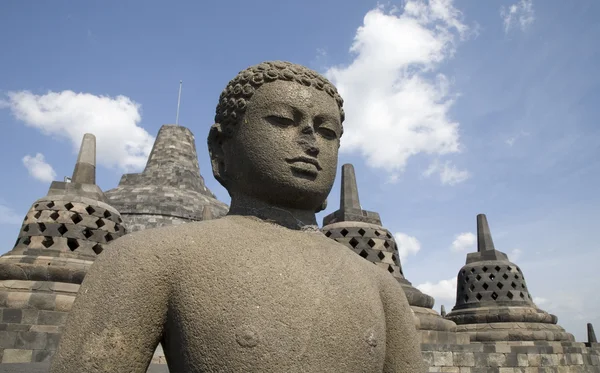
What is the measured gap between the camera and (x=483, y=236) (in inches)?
504

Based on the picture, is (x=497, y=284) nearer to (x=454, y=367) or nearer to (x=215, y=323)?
(x=454, y=367)

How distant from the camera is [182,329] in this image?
1812mm

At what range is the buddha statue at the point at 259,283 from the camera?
1.76 metres

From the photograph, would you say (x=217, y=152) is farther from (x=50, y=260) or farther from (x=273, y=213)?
(x=50, y=260)

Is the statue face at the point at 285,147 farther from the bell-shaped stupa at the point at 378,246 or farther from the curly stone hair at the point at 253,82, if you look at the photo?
the bell-shaped stupa at the point at 378,246

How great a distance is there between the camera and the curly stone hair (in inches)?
93.2

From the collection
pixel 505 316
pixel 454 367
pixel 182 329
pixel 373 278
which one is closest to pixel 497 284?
pixel 505 316

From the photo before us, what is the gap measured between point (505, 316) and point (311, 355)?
10.9 m

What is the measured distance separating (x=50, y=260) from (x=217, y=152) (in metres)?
6.07

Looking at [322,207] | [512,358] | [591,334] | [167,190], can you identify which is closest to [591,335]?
[591,334]

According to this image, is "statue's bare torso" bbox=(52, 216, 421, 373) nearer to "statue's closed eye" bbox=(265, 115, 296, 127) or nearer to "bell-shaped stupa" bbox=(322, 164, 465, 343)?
"statue's closed eye" bbox=(265, 115, 296, 127)

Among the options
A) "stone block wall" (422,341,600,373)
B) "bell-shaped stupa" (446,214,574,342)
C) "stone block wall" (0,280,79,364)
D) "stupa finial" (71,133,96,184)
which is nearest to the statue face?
"stone block wall" (0,280,79,364)

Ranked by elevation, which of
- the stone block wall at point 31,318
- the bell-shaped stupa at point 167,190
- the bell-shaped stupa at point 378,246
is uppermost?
the bell-shaped stupa at point 167,190

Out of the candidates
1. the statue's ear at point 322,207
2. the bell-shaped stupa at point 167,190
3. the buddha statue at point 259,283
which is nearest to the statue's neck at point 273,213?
the buddha statue at point 259,283
